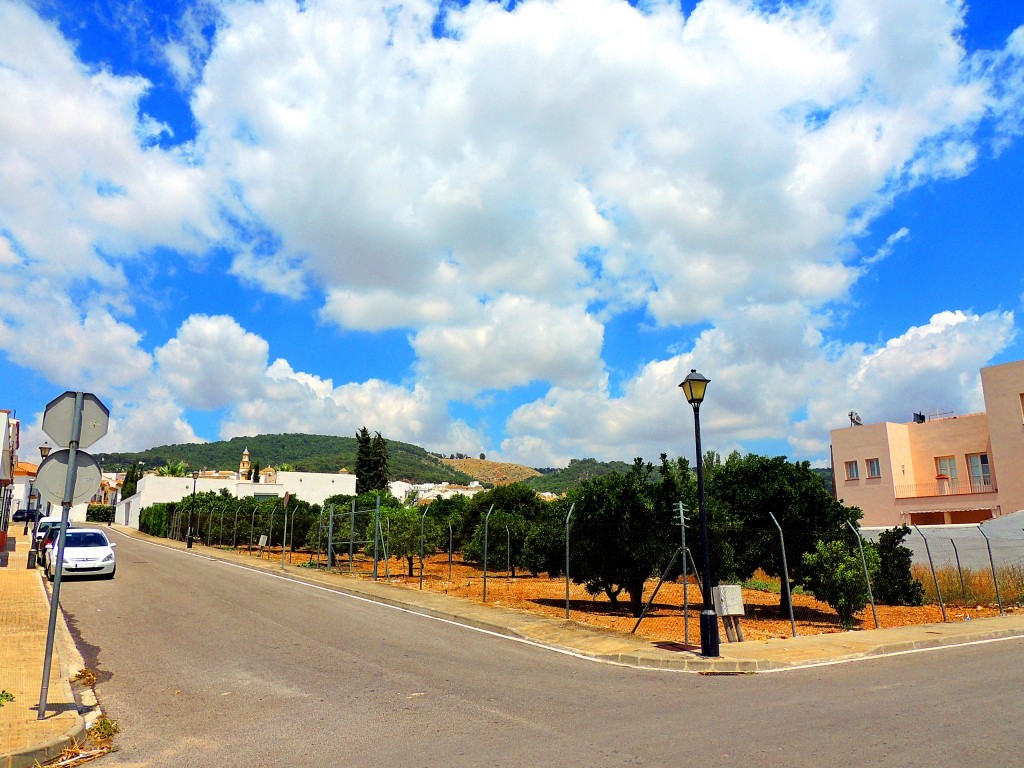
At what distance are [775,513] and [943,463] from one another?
82.8ft

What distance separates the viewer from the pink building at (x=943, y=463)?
33.6 m

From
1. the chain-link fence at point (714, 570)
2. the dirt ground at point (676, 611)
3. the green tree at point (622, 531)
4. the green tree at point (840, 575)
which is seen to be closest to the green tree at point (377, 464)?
the chain-link fence at point (714, 570)

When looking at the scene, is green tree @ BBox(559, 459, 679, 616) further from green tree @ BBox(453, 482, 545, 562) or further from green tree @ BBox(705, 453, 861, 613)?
green tree @ BBox(453, 482, 545, 562)

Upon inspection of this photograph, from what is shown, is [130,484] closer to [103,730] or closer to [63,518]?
[63,518]

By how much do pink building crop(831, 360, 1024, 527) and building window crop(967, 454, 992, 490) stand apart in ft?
0.15

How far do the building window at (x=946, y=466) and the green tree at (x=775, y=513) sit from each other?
22.9 m

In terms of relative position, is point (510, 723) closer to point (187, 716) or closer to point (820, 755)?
point (820, 755)

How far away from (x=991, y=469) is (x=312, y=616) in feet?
114

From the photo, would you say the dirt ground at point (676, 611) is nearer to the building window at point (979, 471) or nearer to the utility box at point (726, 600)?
the utility box at point (726, 600)

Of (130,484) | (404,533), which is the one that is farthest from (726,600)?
(130,484)

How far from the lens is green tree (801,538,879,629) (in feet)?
55.4

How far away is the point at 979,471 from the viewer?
36.6 metres

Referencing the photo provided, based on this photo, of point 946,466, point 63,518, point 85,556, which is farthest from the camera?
point 946,466

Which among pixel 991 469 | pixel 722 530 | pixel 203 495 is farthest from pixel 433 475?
pixel 722 530
